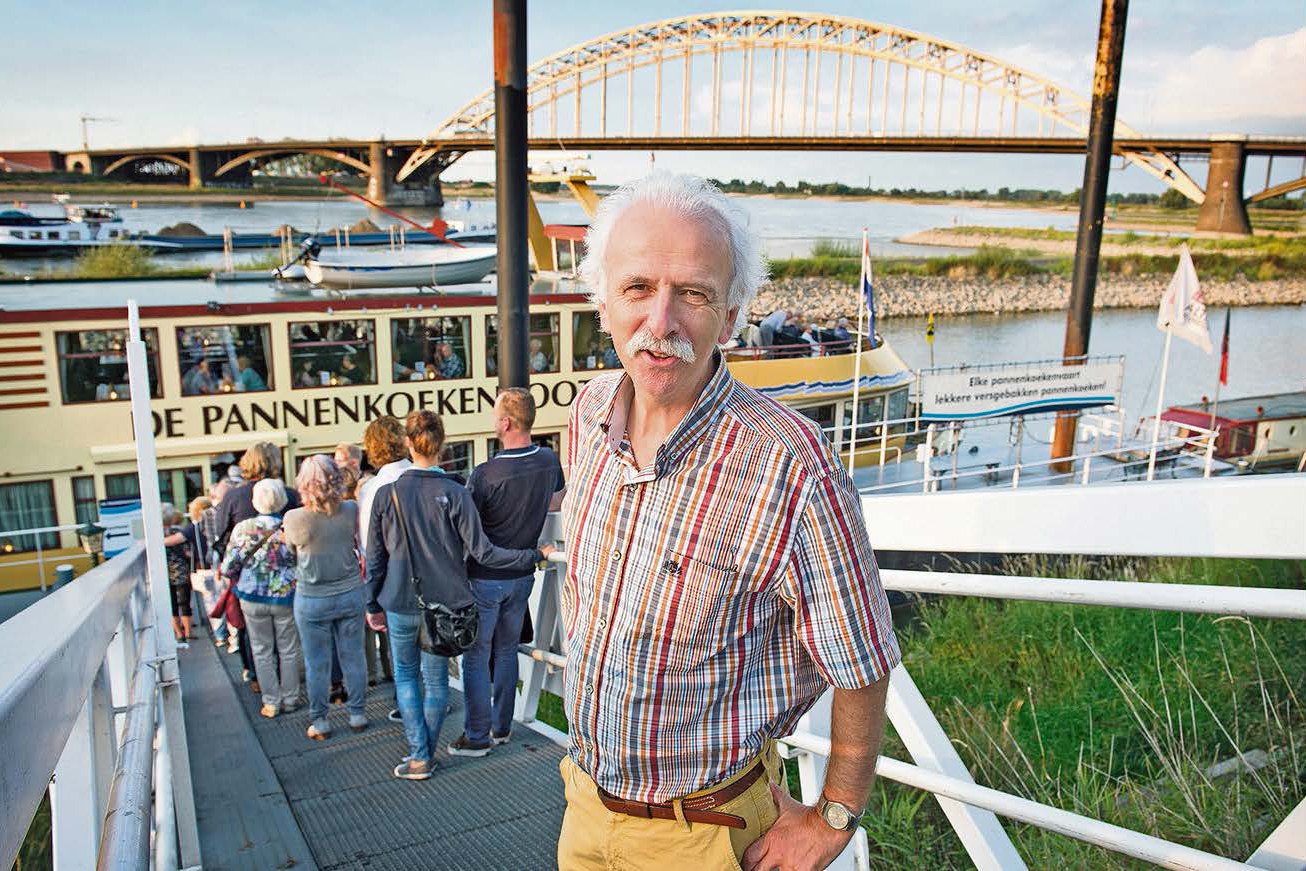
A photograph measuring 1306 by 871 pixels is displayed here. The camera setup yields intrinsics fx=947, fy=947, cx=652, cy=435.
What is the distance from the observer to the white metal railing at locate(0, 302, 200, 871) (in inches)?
31.7

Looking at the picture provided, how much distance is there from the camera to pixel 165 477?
30.6 ft

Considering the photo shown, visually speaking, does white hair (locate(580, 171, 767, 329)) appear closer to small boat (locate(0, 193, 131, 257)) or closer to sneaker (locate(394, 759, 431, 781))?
sneaker (locate(394, 759, 431, 781))

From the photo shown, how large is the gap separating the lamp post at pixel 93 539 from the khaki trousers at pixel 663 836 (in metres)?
9.02

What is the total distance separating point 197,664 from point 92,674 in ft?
14.9

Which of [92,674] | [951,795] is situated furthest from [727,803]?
[92,674]

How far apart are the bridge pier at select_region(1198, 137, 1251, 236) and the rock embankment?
9.73 ft

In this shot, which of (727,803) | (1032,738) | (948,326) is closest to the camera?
(727,803)

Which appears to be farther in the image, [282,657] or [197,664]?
[197,664]

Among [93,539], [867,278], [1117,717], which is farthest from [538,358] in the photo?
[1117,717]

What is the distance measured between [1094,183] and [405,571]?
9153 millimetres

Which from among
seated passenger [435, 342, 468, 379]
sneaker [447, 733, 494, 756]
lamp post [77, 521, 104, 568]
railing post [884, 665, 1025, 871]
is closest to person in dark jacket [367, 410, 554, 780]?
sneaker [447, 733, 494, 756]

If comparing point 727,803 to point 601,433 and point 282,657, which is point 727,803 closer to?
point 601,433

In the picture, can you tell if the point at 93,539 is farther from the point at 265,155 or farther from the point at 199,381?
the point at 265,155

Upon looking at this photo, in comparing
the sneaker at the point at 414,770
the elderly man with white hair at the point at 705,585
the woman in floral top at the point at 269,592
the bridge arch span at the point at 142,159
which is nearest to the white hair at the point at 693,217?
the elderly man with white hair at the point at 705,585
